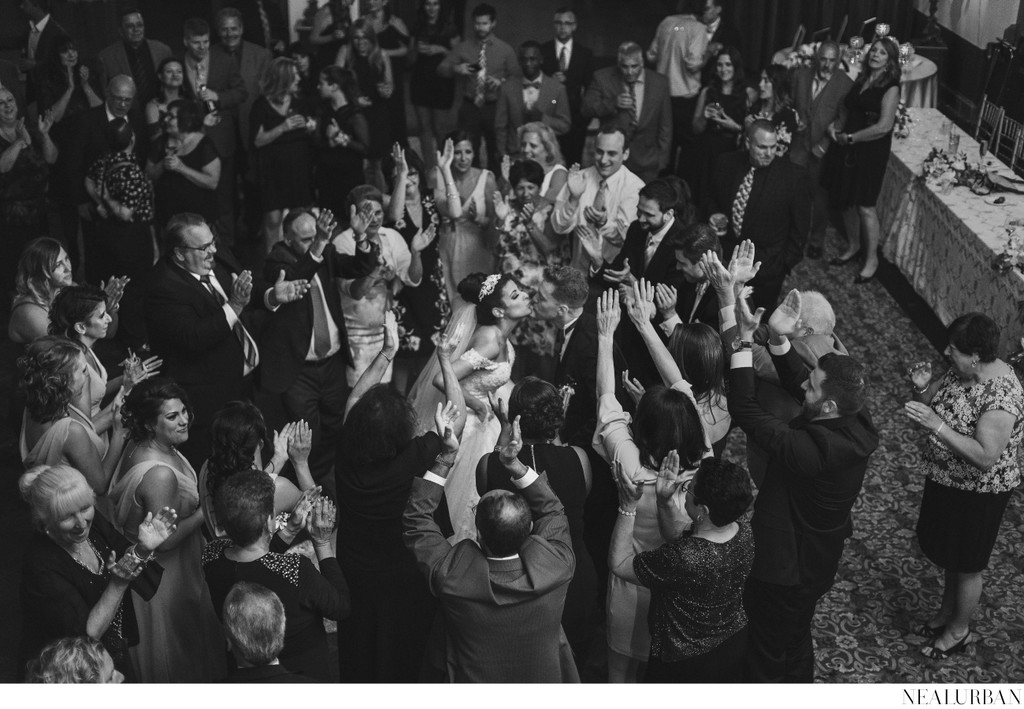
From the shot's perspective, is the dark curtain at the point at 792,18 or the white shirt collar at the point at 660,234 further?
the dark curtain at the point at 792,18

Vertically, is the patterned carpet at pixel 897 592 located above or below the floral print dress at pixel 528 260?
below

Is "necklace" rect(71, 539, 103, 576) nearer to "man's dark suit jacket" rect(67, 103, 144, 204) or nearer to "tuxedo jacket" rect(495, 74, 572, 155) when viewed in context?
"man's dark suit jacket" rect(67, 103, 144, 204)

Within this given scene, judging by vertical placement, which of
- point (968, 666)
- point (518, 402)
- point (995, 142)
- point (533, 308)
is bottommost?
point (968, 666)

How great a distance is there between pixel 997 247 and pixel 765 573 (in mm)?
3302

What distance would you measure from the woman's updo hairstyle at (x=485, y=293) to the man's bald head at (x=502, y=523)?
1561 mm

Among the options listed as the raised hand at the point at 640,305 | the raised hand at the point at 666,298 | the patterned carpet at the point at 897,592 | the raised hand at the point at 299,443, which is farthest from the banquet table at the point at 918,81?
the raised hand at the point at 299,443

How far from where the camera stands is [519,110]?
7.55 m

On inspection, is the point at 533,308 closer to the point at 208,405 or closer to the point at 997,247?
the point at 208,405

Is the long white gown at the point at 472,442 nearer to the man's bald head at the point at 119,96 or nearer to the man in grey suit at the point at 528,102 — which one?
the man's bald head at the point at 119,96

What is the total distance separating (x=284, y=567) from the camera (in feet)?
10.2

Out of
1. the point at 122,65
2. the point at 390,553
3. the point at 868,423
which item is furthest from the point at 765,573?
the point at 122,65

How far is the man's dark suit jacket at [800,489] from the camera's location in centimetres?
359

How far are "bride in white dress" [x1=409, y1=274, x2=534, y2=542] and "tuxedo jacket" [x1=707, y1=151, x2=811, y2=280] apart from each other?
1.86 metres

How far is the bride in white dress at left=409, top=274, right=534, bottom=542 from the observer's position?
4238mm
